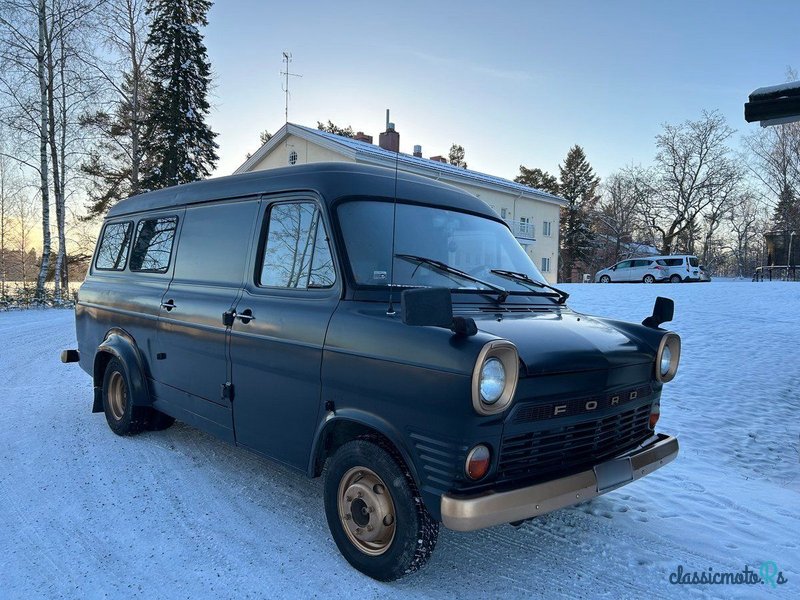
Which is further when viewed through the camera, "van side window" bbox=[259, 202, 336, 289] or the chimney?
the chimney

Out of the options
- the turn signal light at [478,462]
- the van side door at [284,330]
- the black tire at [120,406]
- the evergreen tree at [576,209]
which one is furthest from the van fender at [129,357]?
the evergreen tree at [576,209]

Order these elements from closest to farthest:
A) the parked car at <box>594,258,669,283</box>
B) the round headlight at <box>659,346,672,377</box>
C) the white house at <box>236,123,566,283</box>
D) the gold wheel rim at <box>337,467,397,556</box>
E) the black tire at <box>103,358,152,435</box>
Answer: the gold wheel rim at <box>337,467,397,556</box> < the round headlight at <box>659,346,672,377</box> < the black tire at <box>103,358,152,435</box> < the white house at <box>236,123,566,283</box> < the parked car at <box>594,258,669,283</box>

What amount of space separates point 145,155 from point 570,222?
43461 millimetres

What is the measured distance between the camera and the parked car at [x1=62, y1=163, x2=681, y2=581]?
2445mm

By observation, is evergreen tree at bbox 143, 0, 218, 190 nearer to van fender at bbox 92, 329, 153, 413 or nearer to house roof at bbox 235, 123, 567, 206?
house roof at bbox 235, 123, 567, 206

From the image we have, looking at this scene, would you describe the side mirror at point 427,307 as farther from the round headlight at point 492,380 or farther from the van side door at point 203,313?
the van side door at point 203,313

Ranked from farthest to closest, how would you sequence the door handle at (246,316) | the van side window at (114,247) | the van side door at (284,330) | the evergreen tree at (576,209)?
the evergreen tree at (576,209), the van side window at (114,247), the door handle at (246,316), the van side door at (284,330)

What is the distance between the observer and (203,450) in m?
4.77

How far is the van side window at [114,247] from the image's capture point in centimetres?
540

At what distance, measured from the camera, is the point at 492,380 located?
7.85 feet

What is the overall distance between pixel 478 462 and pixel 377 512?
2.36ft

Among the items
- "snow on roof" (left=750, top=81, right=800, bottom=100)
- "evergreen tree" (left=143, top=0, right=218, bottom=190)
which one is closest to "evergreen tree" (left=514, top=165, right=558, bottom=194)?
"evergreen tree" (left=143, top=0, right=218, bottom=190)

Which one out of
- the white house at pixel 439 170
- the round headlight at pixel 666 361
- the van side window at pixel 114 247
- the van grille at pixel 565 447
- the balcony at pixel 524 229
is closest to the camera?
the van grille at pixel 565 447

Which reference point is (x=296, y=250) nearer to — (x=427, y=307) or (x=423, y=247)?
(x=423, y=247)
